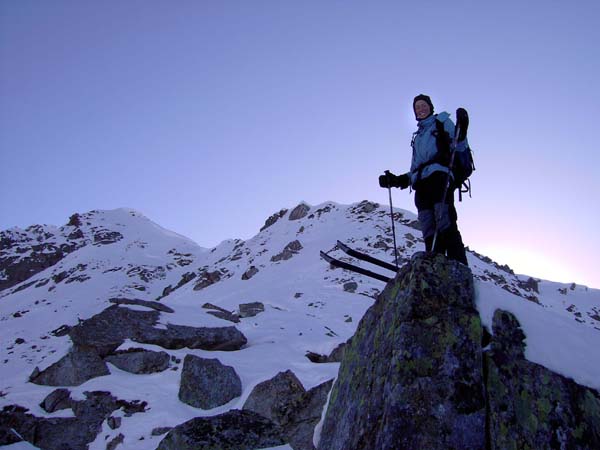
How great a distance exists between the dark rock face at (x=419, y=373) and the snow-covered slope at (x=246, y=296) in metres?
0.34

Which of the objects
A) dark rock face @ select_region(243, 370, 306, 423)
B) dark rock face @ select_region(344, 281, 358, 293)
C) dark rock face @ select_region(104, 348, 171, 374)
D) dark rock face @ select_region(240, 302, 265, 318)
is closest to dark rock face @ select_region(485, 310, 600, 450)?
dark rock face @ select_region(243, 370, 306, 423)

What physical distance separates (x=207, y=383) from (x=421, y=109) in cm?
920

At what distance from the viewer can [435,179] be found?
5219mm

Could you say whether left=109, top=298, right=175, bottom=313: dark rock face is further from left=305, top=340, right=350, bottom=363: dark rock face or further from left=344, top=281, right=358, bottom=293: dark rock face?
left=344, top=281, right=358, bottom=293: dark rock face

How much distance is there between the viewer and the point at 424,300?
356 centimetres

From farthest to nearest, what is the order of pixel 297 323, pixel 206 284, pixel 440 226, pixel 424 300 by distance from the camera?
1. pixel 206 284
2. pixel 297 323
3. pixel 440 226
4. pixel 424 300

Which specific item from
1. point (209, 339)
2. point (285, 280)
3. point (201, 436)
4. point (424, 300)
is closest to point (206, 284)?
point (285, 280)

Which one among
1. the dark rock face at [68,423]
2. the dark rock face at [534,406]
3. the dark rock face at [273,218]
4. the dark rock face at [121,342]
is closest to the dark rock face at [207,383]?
the dark rock face at [68,423]

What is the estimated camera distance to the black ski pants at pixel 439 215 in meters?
4.93

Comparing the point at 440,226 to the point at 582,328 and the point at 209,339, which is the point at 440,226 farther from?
the point at 209,339

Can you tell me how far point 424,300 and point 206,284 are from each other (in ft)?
162

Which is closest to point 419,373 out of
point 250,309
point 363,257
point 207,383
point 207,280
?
point 363,257

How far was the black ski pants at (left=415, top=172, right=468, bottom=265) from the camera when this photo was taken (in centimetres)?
493

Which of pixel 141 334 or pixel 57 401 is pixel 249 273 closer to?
pixel 141 334
